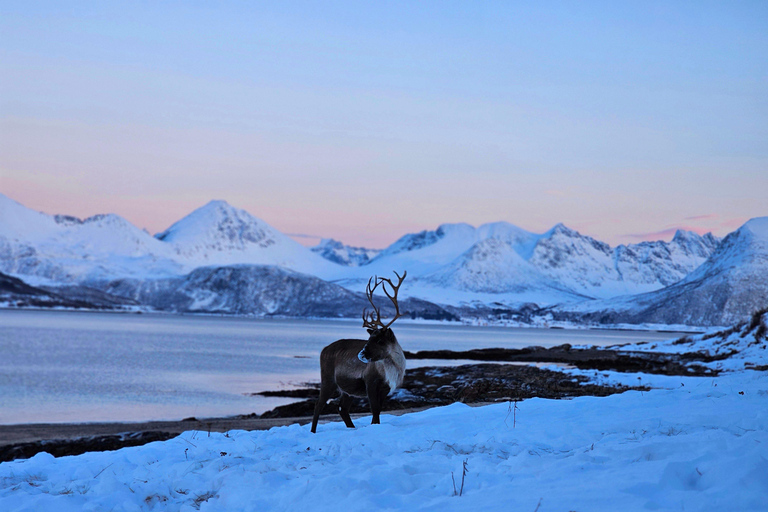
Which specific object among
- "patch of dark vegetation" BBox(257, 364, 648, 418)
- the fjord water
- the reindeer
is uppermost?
the reindeer

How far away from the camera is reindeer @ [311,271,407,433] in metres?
12.5

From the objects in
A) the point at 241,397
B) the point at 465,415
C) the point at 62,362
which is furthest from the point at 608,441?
the point at 62,362

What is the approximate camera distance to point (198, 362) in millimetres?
61781

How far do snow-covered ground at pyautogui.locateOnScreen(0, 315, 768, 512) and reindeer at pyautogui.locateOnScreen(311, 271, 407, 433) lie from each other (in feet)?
3.20

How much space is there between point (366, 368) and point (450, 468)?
5.08 m

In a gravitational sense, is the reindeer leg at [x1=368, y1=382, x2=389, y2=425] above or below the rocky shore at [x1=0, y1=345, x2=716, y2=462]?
above

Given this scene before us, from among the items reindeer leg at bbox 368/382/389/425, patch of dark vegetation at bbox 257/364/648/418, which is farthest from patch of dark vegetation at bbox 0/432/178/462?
reindeer leg at bbox 368/382/389/425

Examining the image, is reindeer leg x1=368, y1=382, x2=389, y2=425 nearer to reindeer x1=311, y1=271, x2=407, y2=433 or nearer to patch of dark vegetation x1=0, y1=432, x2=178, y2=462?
reindeer x1=311, y1=271, x2=407, y2=433

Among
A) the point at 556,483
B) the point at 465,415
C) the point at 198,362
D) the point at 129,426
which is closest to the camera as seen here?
the point at 556,483

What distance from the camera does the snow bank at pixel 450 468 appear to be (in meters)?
5.93

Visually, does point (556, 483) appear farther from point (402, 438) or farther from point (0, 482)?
point (0, 482)

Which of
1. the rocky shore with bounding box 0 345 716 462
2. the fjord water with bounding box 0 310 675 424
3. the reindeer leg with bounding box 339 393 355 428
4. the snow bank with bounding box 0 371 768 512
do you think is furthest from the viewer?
the fjord water with bounding box 0 310 675 424

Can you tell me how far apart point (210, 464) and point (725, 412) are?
302 inches

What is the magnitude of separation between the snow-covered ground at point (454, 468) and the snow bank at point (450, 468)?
0.02 metres
